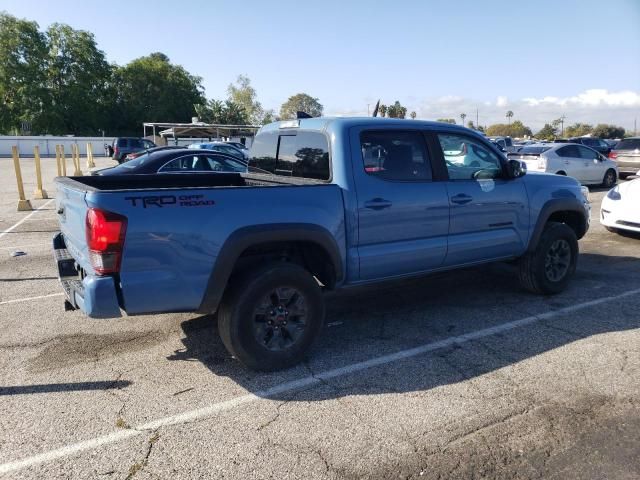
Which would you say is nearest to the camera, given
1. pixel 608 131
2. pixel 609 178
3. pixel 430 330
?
pixel 430 330

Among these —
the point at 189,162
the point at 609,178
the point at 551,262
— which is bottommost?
the point at 609,178

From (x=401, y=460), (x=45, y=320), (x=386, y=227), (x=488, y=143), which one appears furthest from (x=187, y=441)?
(x=488, y=143)

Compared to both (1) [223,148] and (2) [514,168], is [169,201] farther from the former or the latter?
(1) [223,148]

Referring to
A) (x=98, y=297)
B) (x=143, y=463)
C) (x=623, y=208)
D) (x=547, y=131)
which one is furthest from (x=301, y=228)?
(x=547, y=131)

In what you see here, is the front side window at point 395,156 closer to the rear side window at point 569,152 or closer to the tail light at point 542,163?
the tail light at point 542,163

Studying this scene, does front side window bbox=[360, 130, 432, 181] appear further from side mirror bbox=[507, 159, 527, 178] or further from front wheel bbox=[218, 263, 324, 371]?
front wheel bbox=[218, 263, 324, 371]

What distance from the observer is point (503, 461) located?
2861mm

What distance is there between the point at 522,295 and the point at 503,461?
3288mm

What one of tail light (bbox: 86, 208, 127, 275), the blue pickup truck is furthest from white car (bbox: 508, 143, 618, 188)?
tail light (bbox: 86, 208, 127, 275)

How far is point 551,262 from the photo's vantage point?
575 cm

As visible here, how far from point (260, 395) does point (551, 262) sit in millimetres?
3822

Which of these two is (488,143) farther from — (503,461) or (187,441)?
(187,441)

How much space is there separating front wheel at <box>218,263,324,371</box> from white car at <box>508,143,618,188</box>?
43.3ft

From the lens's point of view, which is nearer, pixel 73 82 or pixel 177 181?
pixel 177 181
